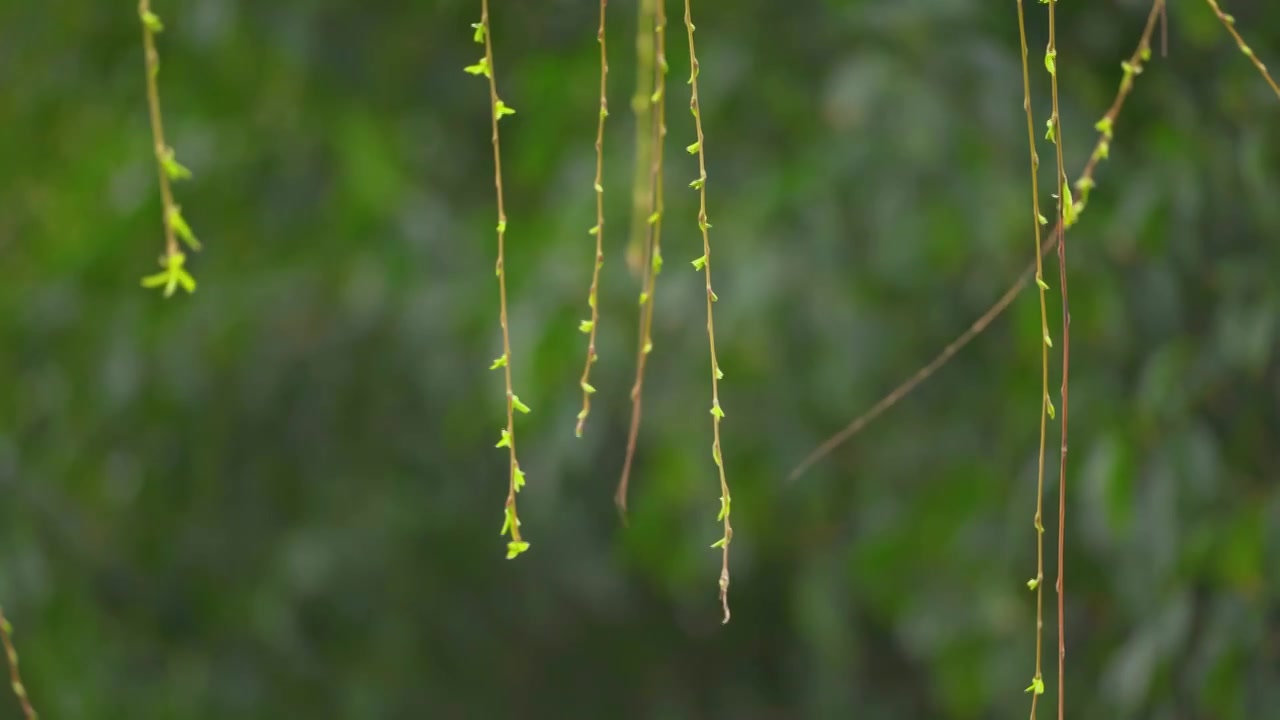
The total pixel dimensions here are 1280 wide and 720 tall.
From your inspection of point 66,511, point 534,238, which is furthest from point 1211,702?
point 66,511

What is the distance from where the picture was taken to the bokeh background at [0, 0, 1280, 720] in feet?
6.46

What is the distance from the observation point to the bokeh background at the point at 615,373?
1.97 meters

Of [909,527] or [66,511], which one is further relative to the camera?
[66,511]

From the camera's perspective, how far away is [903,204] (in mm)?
2270

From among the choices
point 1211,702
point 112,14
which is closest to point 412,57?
point 112,14

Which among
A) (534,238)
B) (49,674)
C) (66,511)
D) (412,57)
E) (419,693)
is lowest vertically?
(419,693)

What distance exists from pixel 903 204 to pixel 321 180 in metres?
1.14

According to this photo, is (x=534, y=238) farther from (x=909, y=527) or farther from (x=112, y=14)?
(x=112, y=14)

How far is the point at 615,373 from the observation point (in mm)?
2646

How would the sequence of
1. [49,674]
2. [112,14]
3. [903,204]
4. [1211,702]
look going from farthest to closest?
[112,14], [49,674], [903,204], [1211,702]

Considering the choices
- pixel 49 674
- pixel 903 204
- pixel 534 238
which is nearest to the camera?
pixel 903 204

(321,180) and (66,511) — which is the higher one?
(321,180)

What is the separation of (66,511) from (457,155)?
1003mm

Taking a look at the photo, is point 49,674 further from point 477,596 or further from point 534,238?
point 534,238
